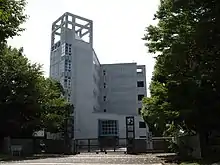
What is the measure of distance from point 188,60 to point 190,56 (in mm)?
562

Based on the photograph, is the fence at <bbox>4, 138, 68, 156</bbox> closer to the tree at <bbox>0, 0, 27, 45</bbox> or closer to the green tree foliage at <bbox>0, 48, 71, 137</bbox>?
the green tree foliage at <bbox>0, 48, 71, 137</bbox>

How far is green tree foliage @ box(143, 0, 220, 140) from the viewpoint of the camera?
50.8 ft

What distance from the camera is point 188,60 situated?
19188mm

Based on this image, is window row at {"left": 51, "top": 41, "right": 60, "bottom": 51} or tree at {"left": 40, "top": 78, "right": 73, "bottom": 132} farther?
window row at {"left": 51, "top": 41, "right": 60, "bottom": 51}

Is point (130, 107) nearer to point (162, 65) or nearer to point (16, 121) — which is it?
point (16, 121)

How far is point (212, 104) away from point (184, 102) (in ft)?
5.12

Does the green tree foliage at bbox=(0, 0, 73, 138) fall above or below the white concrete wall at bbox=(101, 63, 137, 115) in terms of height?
below

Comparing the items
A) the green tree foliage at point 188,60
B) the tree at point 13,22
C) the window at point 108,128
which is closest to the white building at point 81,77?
the window at point 108,128

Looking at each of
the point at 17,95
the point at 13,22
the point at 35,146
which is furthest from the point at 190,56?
the point at 35,146

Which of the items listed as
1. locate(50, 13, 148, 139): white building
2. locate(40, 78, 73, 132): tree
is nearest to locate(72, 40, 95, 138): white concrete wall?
locate(50, 13, 148, 139): white building

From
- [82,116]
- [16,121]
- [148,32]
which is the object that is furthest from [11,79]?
[82,116]

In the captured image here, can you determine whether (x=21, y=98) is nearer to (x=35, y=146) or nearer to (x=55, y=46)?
(x=35, y=146)

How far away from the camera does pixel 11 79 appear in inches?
1471

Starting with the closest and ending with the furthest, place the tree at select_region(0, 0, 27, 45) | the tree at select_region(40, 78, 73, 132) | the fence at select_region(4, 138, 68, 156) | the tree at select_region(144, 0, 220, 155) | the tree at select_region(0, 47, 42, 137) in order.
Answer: the tree at select_region(0, 0, 27, 45), the tree at select_region(144, 0, 220, 155), the fence at select_region(4, 138, 68, 156), the tree at select_region(0, 47, 42, 137), the tree at select_region(40, 78, 73, 132)
